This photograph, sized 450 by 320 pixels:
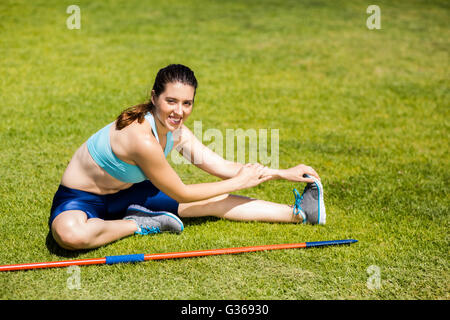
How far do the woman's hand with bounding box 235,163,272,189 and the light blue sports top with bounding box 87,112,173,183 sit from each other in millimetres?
754

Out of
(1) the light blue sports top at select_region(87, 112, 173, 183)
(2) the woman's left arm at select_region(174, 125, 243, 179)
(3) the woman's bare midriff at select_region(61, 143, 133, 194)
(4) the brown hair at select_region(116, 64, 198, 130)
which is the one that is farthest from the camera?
(2) the woman's left arm at select_region(174, 125, 243, 179)

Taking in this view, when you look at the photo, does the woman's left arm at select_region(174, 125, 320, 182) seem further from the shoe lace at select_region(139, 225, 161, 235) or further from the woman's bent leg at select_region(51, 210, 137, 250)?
the woman's bent leg at select_region(51, 210, 137, 250)

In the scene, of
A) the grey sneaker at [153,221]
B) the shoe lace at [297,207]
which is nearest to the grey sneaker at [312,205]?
the shoe lace at [297,207]

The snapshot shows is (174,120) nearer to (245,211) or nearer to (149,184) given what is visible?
(149,184)

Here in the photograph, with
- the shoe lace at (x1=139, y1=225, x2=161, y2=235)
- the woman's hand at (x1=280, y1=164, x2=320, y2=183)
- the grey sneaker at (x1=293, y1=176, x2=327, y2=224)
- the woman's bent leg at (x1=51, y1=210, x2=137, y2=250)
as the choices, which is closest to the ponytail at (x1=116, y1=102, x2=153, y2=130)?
the woman's bent leg at (x1=51, y1=210, x2=137, y2=250)

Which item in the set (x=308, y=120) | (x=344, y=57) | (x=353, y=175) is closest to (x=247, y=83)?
(x=308, y=120)

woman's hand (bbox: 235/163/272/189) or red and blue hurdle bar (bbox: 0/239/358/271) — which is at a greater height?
woman's hand (bbox: 235/163/272/189)

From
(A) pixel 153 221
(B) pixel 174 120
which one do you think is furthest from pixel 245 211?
(B) pixel 174 120

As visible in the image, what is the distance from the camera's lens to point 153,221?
3652mm

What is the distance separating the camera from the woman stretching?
325 cm

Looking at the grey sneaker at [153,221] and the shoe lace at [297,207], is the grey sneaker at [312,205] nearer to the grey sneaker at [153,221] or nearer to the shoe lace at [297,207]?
the shoe lace at [297,207]

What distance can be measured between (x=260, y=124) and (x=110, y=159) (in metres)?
3.23

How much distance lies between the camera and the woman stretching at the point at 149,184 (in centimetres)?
325
